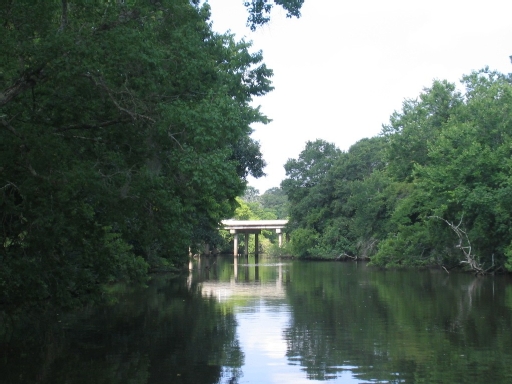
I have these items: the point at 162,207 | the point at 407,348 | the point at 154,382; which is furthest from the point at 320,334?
the point at 154,382

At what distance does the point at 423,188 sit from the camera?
45594 mm

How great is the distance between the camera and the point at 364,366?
1250 cm

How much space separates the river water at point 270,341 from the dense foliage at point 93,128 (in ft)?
5.46

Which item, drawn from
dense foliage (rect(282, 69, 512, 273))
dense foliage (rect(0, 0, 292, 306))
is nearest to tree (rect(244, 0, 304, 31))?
dense foliage (rect(0, 0, 292, 306))

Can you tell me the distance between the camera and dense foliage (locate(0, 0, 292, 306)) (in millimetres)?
12016

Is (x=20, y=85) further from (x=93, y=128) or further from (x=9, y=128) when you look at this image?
(x=93, y=128)

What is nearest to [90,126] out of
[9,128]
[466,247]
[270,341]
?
[9,128]

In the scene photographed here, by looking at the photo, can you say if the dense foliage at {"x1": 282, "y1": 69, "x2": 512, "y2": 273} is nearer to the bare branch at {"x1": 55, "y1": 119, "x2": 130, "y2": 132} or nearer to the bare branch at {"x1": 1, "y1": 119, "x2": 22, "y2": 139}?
the bare branch at {"x1": 55, "y1": 119, "x2": 130, "y2": 132}

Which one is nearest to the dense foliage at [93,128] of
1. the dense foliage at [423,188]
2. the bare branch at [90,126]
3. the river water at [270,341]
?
the bare branch at [90,126]

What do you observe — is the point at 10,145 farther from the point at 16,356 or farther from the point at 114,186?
the point at 16,356

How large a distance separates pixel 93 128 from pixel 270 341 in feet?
19.4

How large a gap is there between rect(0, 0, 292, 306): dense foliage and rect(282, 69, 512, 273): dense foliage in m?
26.3

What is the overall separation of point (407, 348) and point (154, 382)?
5645mm

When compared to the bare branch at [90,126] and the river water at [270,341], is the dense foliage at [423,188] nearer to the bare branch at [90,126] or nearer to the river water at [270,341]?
the river water at [270,341]
